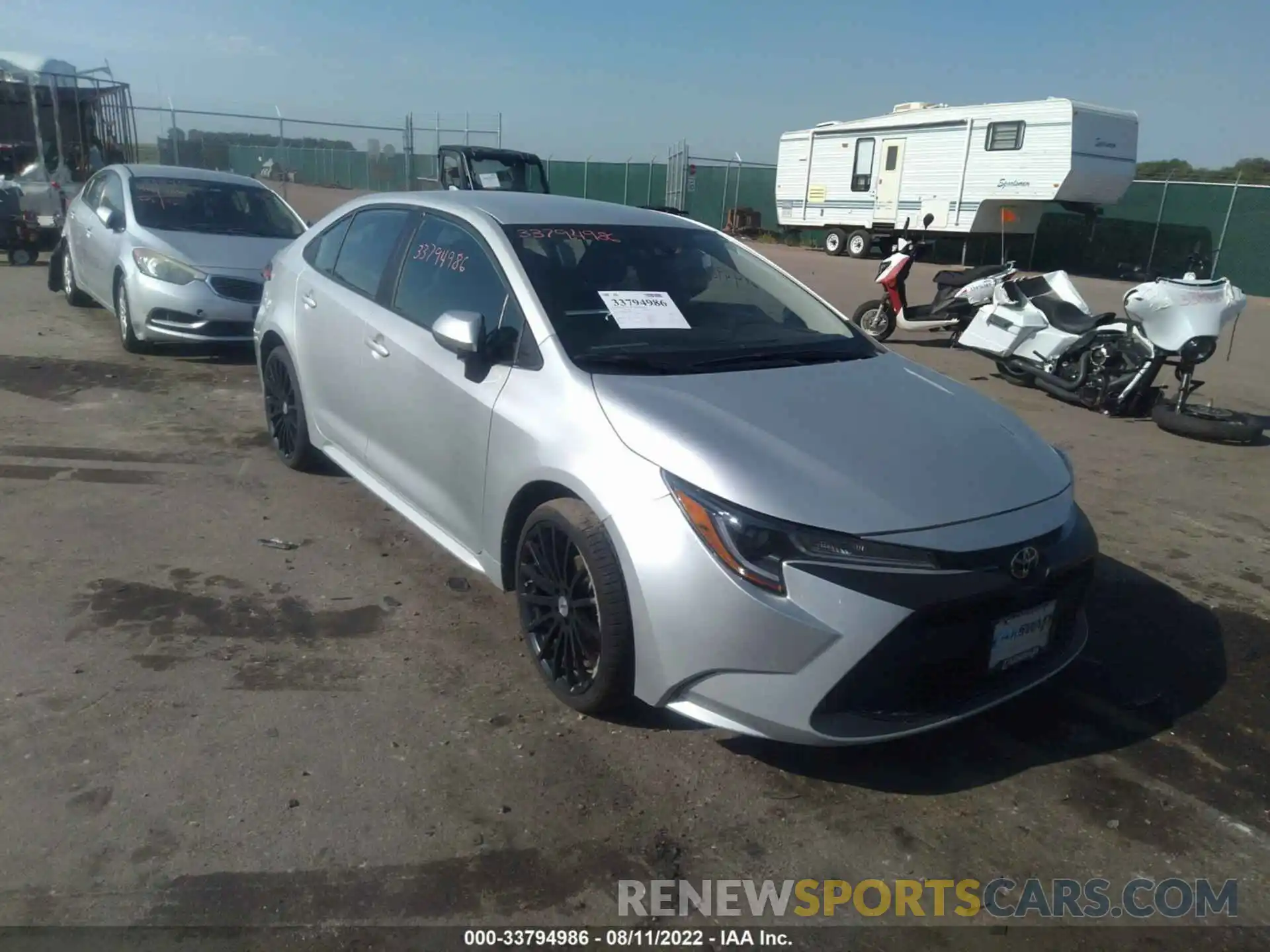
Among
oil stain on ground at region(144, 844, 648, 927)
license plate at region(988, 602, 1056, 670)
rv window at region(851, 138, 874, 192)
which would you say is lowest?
oil stain on ground at region(144, 844, 648, 927)

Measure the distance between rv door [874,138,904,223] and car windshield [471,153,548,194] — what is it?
990 cm

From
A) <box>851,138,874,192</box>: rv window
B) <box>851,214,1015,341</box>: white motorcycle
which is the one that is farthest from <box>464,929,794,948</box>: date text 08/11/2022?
<box>851,138,874,192</box>: rv window

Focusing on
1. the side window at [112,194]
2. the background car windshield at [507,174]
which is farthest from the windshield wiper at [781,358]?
the background car windshield at [507,174]

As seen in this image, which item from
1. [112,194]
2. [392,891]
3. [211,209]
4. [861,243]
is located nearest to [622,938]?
[392,891]

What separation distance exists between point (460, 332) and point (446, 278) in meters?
0.71

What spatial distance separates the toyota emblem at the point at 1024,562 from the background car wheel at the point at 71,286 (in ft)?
35.2

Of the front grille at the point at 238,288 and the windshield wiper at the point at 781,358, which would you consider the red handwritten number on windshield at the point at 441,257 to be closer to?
the windshield wiper at the point at 781,358

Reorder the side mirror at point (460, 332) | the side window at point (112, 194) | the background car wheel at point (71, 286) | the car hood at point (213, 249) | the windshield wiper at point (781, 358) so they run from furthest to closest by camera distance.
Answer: the background car wheel at point (71, 286) → the side window at point (112, 194) → the car hood at point (213, 249) → the windshield wiper at point (781, 358) → the side mirror at point (460, 332)

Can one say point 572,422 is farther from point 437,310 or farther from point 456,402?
point 437,310

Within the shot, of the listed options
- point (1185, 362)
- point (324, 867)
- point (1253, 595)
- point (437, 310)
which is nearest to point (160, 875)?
point (324, 867)

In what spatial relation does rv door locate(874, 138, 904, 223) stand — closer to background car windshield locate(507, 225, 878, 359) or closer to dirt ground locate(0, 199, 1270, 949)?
dirt ground locate(0, 199, 1270, 949)

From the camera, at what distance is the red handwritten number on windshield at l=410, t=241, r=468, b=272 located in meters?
4.15

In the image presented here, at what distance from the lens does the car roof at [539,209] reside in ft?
13.9

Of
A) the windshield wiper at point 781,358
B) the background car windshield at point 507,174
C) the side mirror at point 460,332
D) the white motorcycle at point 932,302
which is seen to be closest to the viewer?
the side mirror at point 460,332
